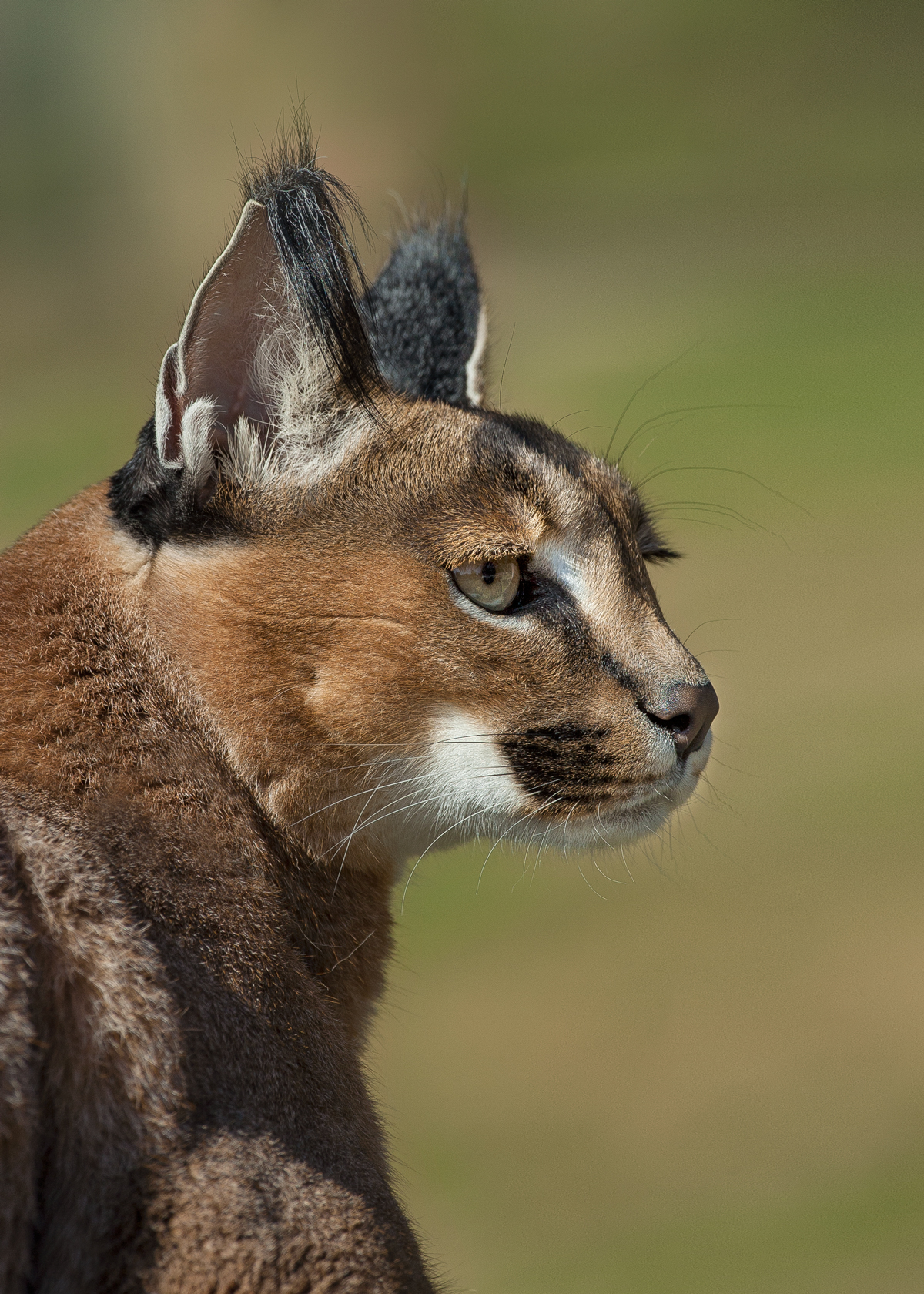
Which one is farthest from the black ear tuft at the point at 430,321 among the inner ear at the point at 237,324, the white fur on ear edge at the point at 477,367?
the inner ear at the point at 237,324

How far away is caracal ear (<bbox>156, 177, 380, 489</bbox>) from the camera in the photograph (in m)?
3.05

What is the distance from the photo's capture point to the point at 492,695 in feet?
10.5

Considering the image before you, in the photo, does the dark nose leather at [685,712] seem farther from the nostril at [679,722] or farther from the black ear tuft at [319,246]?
the black ear tuft at [319,246]

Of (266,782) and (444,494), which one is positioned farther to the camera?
(444,494)

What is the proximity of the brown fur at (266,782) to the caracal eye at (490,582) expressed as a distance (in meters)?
0.04

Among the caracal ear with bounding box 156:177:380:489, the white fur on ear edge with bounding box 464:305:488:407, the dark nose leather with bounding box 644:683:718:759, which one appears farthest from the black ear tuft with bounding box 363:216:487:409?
the dark nose leather with bounding box 644:683:718:759

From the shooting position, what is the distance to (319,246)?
10.2 feet

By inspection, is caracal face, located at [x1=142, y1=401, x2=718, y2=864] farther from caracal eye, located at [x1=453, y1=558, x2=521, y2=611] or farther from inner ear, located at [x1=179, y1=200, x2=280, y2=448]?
inner ear, located at [x1=179, y1=200, x2=280, y2=448]

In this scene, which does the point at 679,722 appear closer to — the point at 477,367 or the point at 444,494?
the point at 444,494

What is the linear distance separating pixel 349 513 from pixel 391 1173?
1591 mm

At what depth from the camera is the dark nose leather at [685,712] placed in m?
3.27

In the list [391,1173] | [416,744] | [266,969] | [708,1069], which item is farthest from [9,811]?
[708,1069]

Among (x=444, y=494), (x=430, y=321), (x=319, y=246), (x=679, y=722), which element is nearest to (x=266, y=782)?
(x=444, y=494)

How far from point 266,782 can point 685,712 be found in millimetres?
1041
